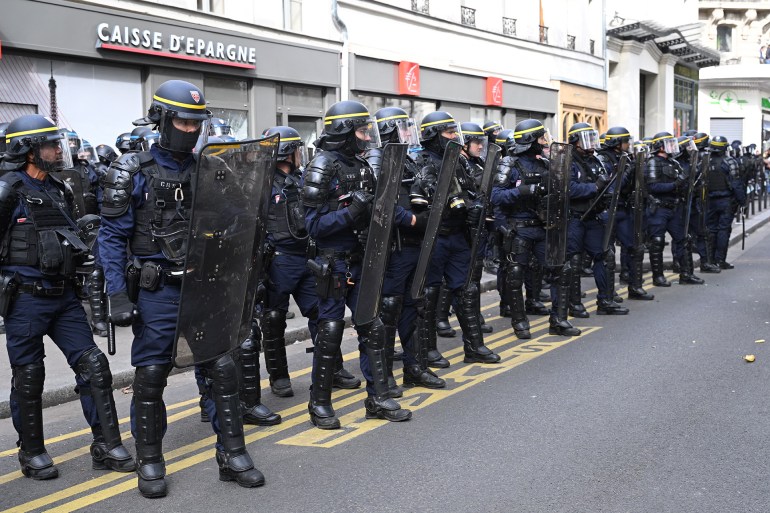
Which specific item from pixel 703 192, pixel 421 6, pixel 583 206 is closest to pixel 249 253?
pixel 583 206

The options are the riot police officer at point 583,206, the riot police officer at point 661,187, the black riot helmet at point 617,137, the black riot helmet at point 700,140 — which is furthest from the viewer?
the black riot helmet at point 700,140

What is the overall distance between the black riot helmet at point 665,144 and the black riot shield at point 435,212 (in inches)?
242

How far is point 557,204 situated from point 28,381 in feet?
16.6

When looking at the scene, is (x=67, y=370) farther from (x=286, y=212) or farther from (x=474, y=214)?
(x=474, y=214)

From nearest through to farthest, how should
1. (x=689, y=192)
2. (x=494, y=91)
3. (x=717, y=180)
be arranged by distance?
(x=689, y=192) → (x=717, y=180) → (x=494, y=91)

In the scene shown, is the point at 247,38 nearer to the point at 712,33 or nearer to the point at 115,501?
the point at 115,501

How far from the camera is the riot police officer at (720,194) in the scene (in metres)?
14.2

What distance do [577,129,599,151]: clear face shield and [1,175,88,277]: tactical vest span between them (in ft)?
18.6

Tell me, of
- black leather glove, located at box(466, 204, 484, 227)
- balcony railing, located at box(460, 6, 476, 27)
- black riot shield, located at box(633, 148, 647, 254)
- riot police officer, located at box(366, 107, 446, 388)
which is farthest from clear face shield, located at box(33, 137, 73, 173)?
balcony railing, located at box(460, 6, 476, 27)

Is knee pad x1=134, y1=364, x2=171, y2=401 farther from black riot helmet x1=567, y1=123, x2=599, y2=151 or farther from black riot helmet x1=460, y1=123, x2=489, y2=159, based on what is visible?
black riot helmet x1=567, y1=123, x2=599, y2=151

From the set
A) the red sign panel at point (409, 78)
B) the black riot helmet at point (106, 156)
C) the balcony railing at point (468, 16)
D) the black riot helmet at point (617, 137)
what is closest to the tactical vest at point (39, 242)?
the black riot helmet at point (106, 156)

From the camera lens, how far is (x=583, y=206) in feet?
31.0

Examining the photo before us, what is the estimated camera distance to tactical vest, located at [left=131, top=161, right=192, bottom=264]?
457 cm

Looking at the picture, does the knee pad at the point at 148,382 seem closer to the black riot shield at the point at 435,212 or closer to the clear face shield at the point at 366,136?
the clear face shield at the point at 366,136
